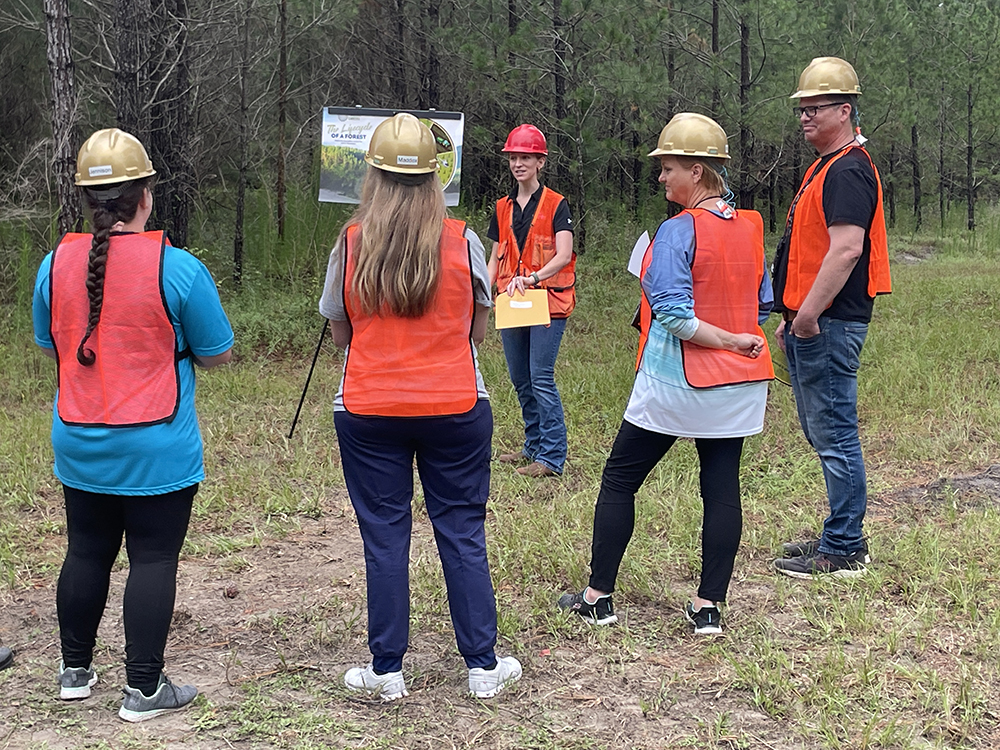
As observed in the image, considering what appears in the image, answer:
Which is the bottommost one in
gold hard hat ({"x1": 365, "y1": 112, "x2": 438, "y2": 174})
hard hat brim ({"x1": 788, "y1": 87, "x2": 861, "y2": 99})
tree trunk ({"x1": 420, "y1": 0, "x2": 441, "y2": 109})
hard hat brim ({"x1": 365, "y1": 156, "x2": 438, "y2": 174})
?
hard hat brim ({"x1": 365, "y1": 156, "x2": 438, "y2": 174})

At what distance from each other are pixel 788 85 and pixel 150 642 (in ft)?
44.4

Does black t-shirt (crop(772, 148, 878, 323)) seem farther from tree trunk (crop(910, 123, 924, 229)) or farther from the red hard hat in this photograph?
tree trunk (crop(910, 123, 924, 229))

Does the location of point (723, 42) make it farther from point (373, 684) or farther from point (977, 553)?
point (373, 684)

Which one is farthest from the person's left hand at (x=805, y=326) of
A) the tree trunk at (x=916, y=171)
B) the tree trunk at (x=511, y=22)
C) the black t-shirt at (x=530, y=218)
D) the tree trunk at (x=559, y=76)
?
the tree trunk at (x=916, y=171)

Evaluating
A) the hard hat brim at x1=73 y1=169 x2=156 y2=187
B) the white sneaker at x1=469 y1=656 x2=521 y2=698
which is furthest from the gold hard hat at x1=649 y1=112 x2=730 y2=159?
the white sneaker at x1=469 y1=656 x2=521 y2=698

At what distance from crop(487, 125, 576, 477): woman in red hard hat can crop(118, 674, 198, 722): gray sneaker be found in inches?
111

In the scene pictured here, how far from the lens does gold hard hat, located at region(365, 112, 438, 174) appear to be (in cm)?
284

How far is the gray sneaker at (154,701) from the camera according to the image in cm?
303

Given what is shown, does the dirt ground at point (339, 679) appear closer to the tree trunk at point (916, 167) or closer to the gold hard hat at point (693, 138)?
the gold hard hat at point (693, 138)

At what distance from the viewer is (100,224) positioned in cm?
285

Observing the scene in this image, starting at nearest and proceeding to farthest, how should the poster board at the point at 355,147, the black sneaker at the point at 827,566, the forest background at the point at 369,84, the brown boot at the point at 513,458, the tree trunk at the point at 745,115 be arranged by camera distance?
the black sneaker at the point at 827,566 < the brown boot at the point at 513,458 < the poster board at the point at 355,147 < the forest background at the point at 369,84 < the tree trunk at the point at 745,115

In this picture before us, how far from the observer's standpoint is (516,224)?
567 cm

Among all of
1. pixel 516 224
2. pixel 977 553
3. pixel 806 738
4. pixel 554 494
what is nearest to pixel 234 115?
pixel 516 224

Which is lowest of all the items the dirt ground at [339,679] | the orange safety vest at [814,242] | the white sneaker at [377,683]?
the dirt ground at [339,679]
